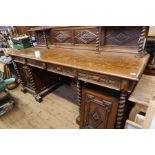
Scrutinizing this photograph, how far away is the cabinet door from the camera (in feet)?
3.61

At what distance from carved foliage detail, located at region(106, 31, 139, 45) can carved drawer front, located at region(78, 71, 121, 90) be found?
22.1 inches

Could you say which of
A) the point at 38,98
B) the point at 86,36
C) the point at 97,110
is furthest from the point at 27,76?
the point at 97,110

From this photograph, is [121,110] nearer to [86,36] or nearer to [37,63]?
[86,36]

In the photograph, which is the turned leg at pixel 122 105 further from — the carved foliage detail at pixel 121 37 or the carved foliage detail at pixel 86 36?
the carved foliage detail at pixel 86 36

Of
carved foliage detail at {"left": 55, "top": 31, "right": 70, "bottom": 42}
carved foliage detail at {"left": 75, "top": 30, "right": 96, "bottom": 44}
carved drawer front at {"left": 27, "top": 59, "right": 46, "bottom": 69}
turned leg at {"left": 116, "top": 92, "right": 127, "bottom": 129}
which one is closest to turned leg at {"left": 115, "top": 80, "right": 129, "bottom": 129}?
turned leg at {"left": 116, "top": 92, "right": 127, "bottom": 129}

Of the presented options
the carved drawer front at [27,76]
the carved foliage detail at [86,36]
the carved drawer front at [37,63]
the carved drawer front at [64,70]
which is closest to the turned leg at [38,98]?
the carved drawer front at [27,76]

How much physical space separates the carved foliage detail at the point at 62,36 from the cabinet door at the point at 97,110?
0.95m

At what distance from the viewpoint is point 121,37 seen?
130 centimetres

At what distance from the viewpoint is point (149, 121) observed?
0.93m

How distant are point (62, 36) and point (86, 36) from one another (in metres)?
0.45

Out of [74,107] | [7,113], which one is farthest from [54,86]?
[7,113]

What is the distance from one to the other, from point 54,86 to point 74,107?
2.34 ft

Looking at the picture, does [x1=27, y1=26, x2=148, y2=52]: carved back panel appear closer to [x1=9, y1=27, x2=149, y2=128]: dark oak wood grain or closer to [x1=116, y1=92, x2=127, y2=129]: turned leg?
[x1=9, y1=27, x2=149, y2=128]: dark oak wood grain
